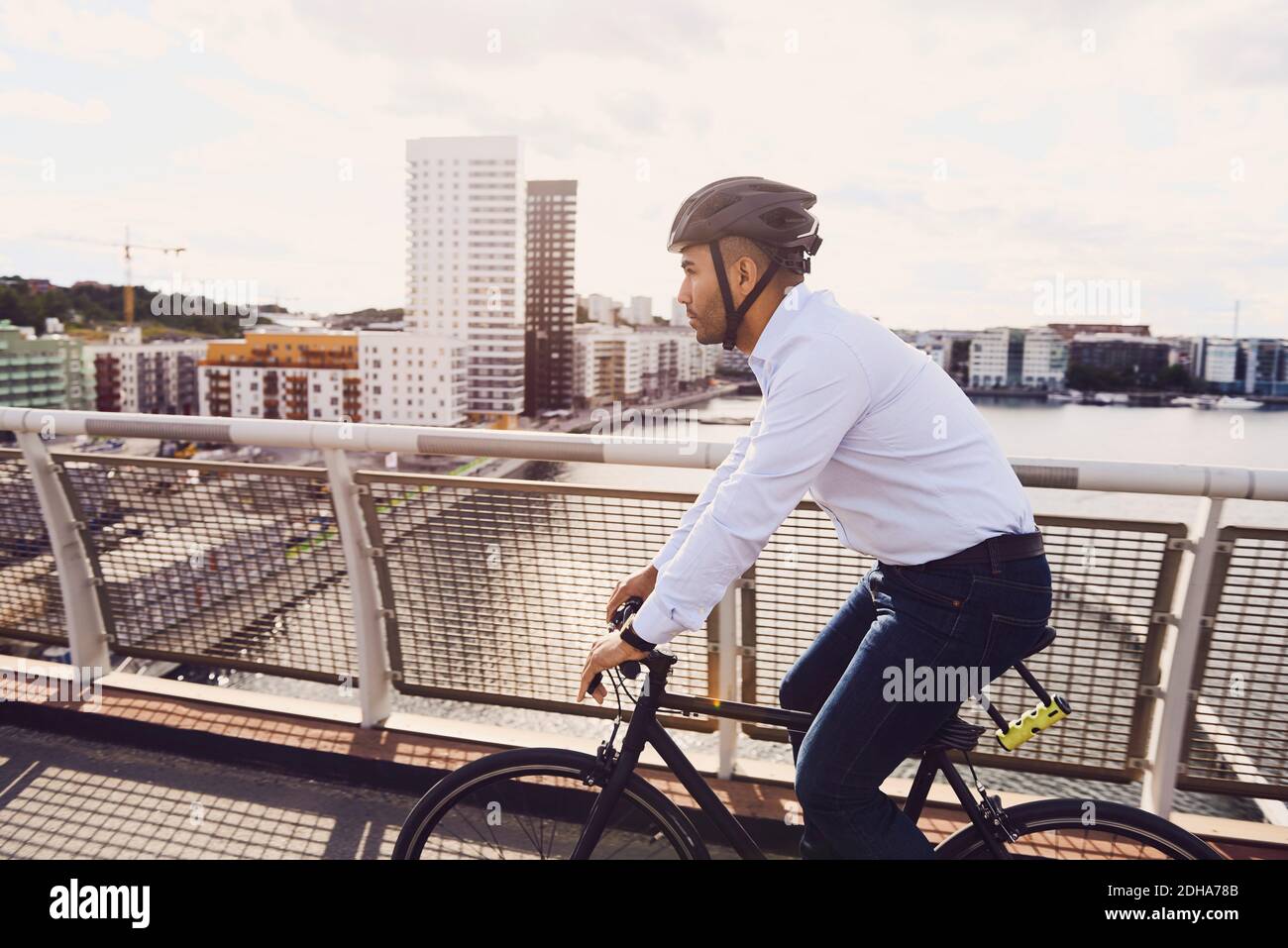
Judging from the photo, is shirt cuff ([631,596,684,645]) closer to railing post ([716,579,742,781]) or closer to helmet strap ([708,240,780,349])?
helmet strap ([708,240,780,349])

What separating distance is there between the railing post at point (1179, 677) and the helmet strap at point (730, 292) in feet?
6.22

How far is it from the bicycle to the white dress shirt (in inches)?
11.9

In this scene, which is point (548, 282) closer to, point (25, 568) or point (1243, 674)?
point (25, 568)

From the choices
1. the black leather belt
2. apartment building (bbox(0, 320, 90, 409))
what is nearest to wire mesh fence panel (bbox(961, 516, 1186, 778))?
the black leather belt

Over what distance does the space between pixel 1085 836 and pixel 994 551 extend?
72cm

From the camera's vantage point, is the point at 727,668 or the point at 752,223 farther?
the point at 727,668

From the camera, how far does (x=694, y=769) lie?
7.35 feet

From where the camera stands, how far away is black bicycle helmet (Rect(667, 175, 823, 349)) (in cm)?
202

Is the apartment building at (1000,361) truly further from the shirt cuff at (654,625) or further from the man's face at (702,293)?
the shirt cuff at (654,625)

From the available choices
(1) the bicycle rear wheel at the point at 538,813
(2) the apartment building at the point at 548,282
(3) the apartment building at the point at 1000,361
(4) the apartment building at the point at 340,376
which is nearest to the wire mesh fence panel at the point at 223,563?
(1) the bicycle rear wheel at the point at 538,813

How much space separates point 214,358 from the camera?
95.7 meters

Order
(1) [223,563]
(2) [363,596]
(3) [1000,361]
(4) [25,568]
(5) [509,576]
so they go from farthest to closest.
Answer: (3) [1000,361], (4) [25,568], (1) [223,563], (2) [363,596], (5) [509,576]

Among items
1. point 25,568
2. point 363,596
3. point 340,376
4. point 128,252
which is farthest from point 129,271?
point 363,596

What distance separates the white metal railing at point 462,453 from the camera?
302 centimetres
